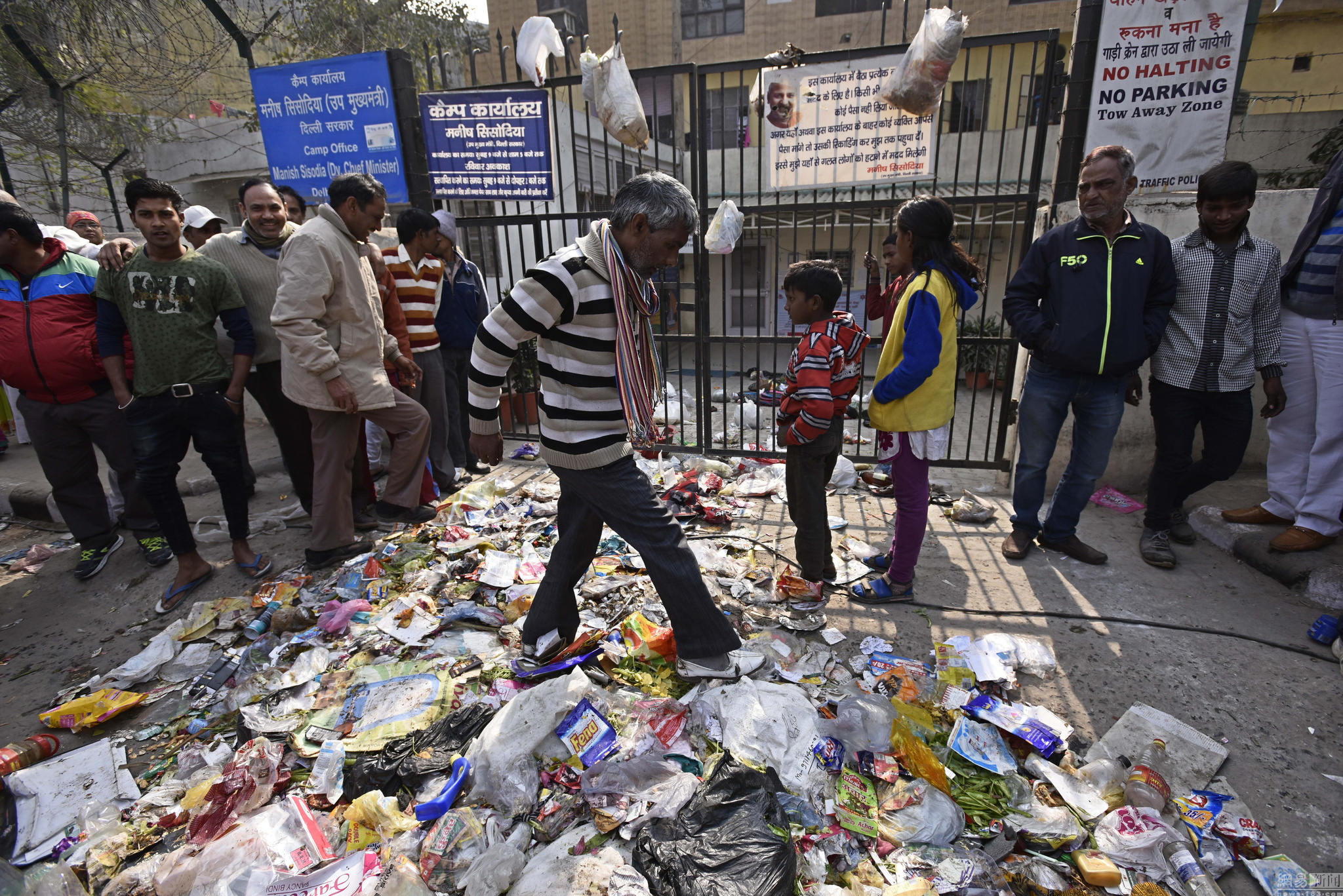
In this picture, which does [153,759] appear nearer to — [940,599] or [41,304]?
[41,304]

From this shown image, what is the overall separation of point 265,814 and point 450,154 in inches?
189

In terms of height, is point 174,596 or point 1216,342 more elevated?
point 1216,342

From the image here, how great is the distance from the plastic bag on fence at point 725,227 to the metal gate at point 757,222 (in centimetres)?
14

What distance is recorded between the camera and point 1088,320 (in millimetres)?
3125

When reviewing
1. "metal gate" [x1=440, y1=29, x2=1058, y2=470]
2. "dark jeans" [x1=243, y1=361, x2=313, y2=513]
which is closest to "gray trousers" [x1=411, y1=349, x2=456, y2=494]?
"dark jeans" [x1=243, y1=361, x2=313, y2=513]

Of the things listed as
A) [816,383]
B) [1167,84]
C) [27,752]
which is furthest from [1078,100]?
[27,752]

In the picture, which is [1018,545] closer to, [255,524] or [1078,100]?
[1078,100]

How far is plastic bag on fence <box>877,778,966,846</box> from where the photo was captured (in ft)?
6.24

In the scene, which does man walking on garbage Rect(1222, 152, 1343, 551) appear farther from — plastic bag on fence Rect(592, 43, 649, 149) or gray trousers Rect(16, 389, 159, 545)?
gray trousers Rect(16, 389, 159, 545)

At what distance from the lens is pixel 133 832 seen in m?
2.02

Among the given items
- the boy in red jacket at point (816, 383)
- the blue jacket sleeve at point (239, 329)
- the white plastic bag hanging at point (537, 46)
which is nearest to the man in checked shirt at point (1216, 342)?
the boy in red jacket at point (816, 383)

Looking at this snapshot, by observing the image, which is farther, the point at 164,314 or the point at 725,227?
the point at 725,227

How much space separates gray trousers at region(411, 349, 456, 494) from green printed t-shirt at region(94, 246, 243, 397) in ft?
4.35

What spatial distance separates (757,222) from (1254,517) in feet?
17.0
